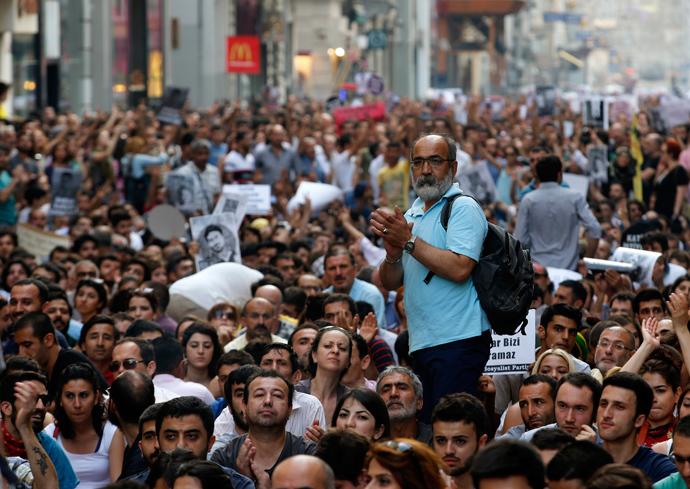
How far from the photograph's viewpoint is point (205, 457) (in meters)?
5.98

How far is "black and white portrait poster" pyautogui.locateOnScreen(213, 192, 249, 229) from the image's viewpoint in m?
12.1

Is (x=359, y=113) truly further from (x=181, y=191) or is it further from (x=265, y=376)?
(x=265, y=376)

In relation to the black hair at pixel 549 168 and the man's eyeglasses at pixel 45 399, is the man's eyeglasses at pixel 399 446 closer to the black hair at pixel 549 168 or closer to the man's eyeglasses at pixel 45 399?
the man's eyeglasses at pixel 45 399

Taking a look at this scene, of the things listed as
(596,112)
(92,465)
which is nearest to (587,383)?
(92,465)

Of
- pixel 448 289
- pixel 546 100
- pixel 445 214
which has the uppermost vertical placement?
pixel 546 100

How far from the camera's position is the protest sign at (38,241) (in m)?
12.2

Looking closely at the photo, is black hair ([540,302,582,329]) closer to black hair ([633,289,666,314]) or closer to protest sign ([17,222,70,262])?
black hair ([633,289,666,314])

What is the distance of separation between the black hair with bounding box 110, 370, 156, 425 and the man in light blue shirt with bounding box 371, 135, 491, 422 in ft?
5.21

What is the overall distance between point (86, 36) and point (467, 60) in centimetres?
7668

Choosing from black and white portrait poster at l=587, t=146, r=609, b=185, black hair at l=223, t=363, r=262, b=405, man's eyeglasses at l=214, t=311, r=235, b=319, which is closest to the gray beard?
black hair at l=223, t=363, r=262, b=405

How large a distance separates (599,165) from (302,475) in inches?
494

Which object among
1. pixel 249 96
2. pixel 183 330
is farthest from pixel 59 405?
pixel 249 96

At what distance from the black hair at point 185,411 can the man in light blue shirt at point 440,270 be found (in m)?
1.10

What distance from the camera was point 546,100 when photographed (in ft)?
88.9
